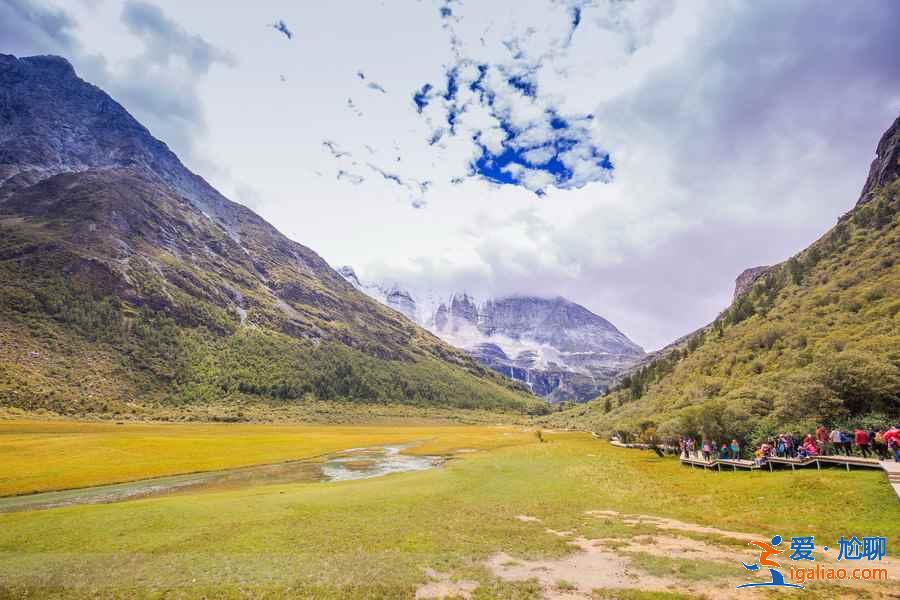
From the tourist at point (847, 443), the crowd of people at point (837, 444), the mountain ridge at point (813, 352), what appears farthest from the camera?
the mountain ridge at point (813, 352)

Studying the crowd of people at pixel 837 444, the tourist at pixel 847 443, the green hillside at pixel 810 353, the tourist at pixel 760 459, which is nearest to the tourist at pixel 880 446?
the crowd of people at pixel 837 444

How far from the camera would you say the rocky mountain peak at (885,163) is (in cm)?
13638

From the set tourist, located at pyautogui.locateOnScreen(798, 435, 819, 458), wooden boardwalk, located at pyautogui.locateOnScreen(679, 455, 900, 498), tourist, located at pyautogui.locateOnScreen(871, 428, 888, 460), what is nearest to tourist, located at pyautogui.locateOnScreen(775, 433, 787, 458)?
wooden boardwalk, located at pyautogui.locateOnScreen(679, 455, 900, 498)

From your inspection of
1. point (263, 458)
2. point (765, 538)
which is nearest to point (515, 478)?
point (765, 538)

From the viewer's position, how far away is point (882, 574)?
15141 mm

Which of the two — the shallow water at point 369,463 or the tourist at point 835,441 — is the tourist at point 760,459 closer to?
the tourist at point 835,441

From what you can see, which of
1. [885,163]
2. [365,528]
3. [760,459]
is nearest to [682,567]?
[365,528]

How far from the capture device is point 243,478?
5481cm

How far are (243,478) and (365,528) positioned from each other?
115 ft

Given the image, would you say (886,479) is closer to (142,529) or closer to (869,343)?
(869,343)

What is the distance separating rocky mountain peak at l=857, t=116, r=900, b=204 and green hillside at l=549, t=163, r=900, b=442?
599 centimetres

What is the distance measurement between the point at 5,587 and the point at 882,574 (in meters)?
34.4

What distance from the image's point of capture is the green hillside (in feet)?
140

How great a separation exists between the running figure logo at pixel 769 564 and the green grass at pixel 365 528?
2.80 meters
